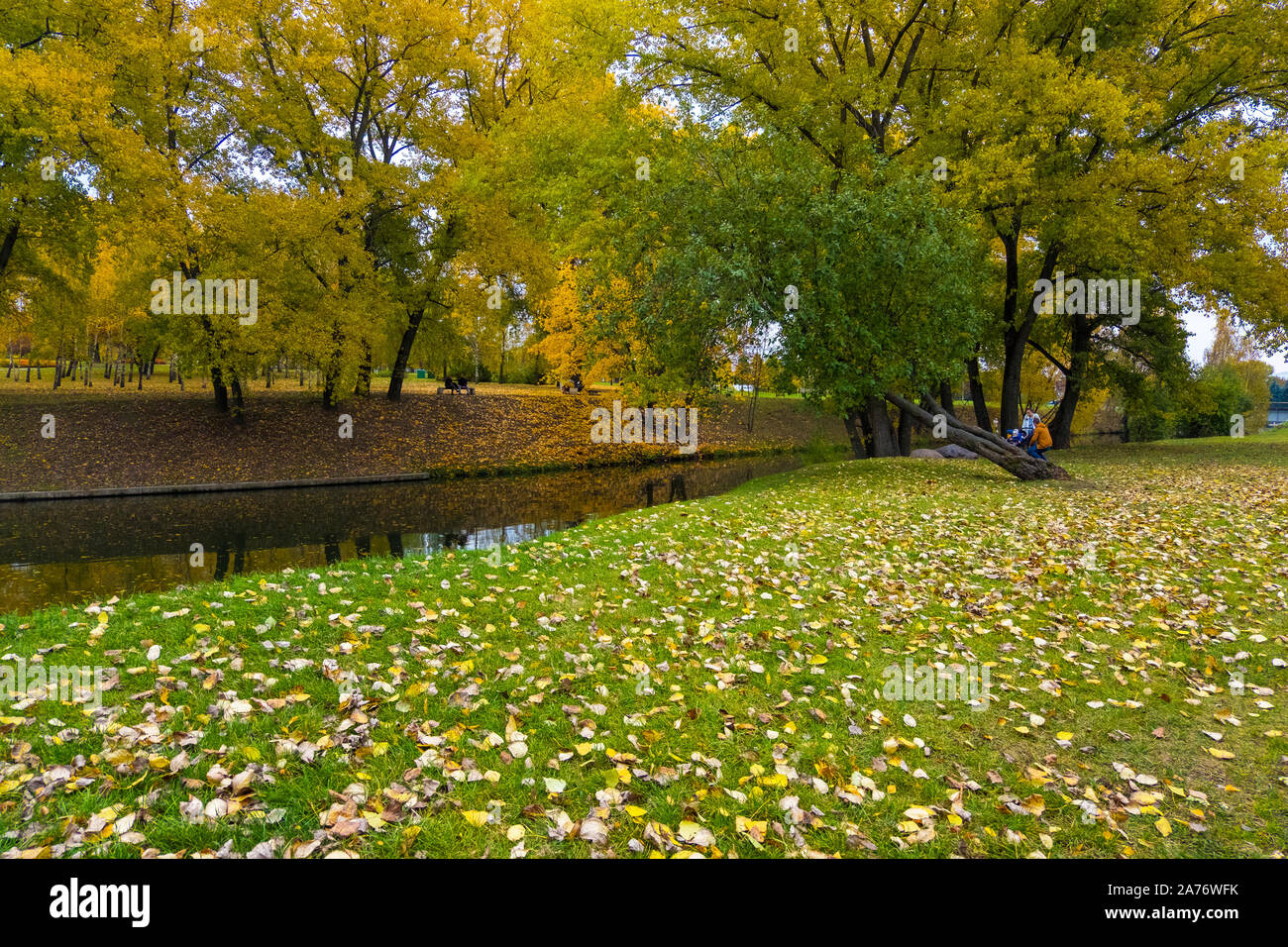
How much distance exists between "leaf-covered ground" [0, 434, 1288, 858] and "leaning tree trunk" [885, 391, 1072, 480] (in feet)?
27.7

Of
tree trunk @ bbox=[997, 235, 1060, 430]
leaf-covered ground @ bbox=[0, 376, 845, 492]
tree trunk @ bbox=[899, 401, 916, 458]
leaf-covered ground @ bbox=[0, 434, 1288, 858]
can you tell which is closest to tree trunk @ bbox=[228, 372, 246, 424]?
leaf-covered ground @ bbox=[0, 376, 845, 492]

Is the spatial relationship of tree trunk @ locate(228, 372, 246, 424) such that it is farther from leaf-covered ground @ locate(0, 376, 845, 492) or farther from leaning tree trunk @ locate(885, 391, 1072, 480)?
leaning tree trunk @ locate(885, 391, 1072, 480)

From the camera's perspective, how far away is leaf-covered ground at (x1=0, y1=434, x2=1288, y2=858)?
4117 mm

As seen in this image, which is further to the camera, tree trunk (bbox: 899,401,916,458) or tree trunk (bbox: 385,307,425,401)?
tree trunk (bbox: 385,307,425,401)

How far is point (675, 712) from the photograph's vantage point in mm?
5695

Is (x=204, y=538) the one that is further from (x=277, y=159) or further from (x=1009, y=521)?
(x=277, y=159)

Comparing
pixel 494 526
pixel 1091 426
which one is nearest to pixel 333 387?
pixel 494 526

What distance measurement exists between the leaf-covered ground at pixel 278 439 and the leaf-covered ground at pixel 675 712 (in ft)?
43.2

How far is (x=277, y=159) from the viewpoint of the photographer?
2941 centimetres

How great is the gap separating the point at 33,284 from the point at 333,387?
13183 mm

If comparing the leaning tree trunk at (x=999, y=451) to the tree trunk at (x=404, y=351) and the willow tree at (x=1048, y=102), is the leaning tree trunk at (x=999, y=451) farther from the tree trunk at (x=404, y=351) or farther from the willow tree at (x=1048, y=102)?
the tree trunk at (x=404, y=351)

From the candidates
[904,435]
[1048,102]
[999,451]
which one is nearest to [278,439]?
[999,451]

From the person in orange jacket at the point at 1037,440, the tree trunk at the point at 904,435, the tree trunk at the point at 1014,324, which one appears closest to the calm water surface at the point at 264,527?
the tree trunk at the point at 904,435

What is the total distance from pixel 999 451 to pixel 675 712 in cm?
1764
